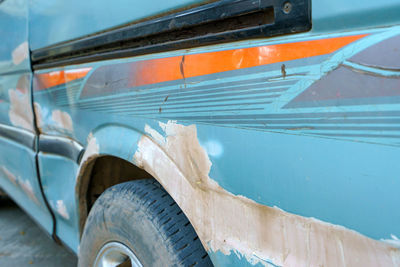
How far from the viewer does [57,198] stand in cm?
205

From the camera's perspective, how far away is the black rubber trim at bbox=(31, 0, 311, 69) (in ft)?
2.73

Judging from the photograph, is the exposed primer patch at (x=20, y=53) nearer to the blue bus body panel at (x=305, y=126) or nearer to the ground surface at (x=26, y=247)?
the blue bus body panel at (x=305, y=126)

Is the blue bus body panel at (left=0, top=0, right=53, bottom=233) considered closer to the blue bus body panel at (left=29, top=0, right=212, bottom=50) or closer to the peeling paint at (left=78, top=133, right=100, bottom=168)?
the blue bus body panel at (left=29, top=0, right=212, bottom=50)

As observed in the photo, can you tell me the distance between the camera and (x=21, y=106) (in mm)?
2312

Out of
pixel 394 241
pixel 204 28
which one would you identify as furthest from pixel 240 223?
pixel 204 28

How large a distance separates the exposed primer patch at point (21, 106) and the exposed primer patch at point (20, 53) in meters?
0.12

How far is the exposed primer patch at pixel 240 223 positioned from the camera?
2.52 feet

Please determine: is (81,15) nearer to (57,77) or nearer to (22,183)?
(57,77)

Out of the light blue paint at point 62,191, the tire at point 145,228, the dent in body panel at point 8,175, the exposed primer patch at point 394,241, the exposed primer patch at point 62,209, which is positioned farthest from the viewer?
the dent in body panel at point 8,175

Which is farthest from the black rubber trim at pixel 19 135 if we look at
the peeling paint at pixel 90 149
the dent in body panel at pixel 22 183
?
the peeling paint at pixel 90 149

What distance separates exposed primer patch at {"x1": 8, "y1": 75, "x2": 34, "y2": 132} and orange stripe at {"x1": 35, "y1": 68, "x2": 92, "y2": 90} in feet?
0.66

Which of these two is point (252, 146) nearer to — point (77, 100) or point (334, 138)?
point (334, 138)

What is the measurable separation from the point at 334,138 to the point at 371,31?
0.77 ft

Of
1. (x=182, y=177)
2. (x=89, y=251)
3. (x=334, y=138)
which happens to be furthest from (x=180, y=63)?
(x=89, y=251)
